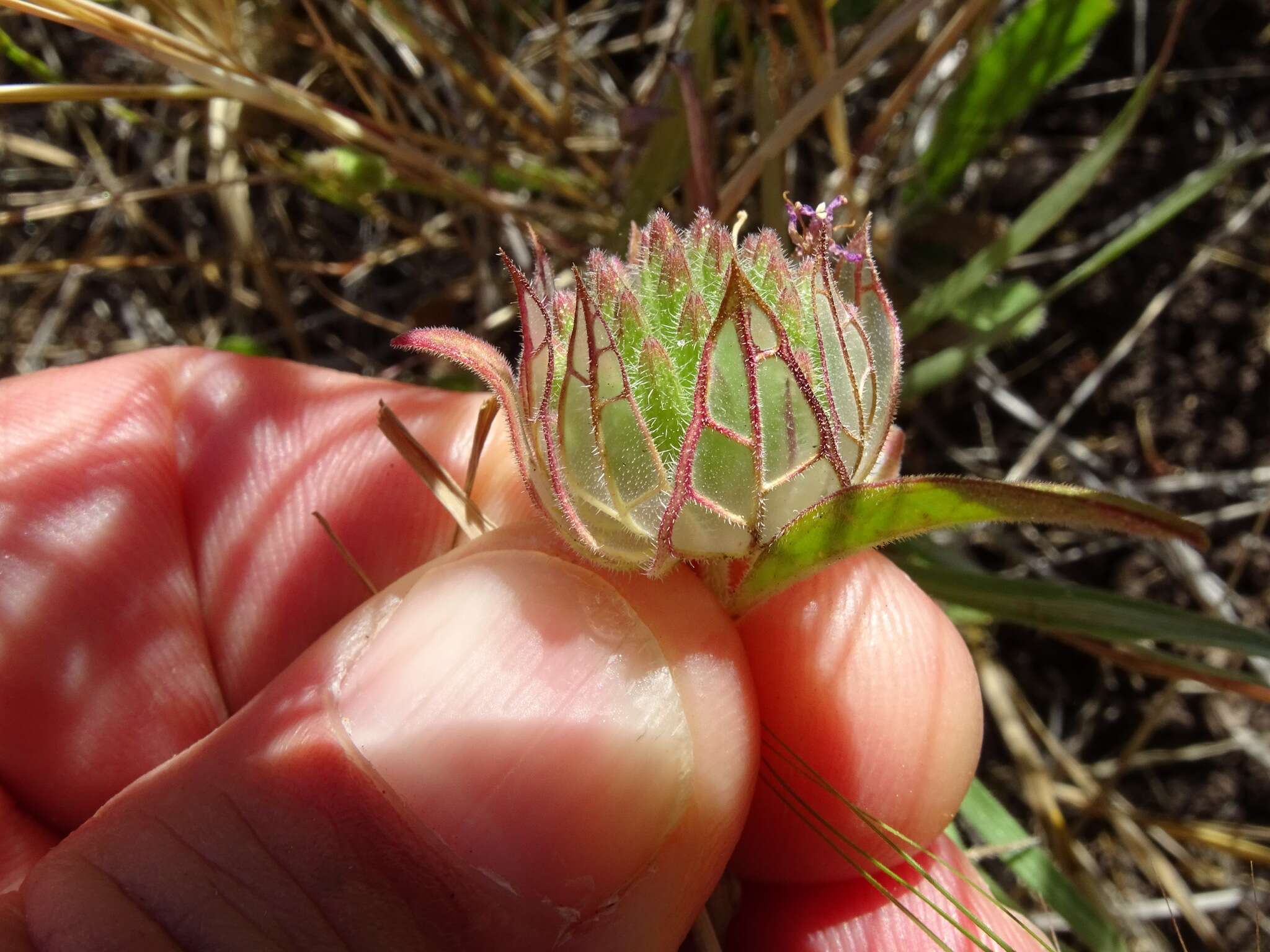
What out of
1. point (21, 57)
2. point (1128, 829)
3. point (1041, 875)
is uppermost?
point (21, 57)

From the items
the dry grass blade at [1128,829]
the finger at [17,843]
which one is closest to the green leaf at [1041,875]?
the dry grass blade at [1128,829]

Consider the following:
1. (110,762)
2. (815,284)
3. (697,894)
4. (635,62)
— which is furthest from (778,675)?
(635,62)

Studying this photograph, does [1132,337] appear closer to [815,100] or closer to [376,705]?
[815,100]

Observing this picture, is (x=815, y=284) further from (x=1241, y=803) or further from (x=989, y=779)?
(x=1241, y=803)

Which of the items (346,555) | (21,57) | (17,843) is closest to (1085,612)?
(346,555)

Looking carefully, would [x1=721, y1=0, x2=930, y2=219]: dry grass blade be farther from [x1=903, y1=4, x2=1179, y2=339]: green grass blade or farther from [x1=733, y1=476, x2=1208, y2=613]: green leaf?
[x1=733, y1=476, x2=1208, y2=613]: green leaf
